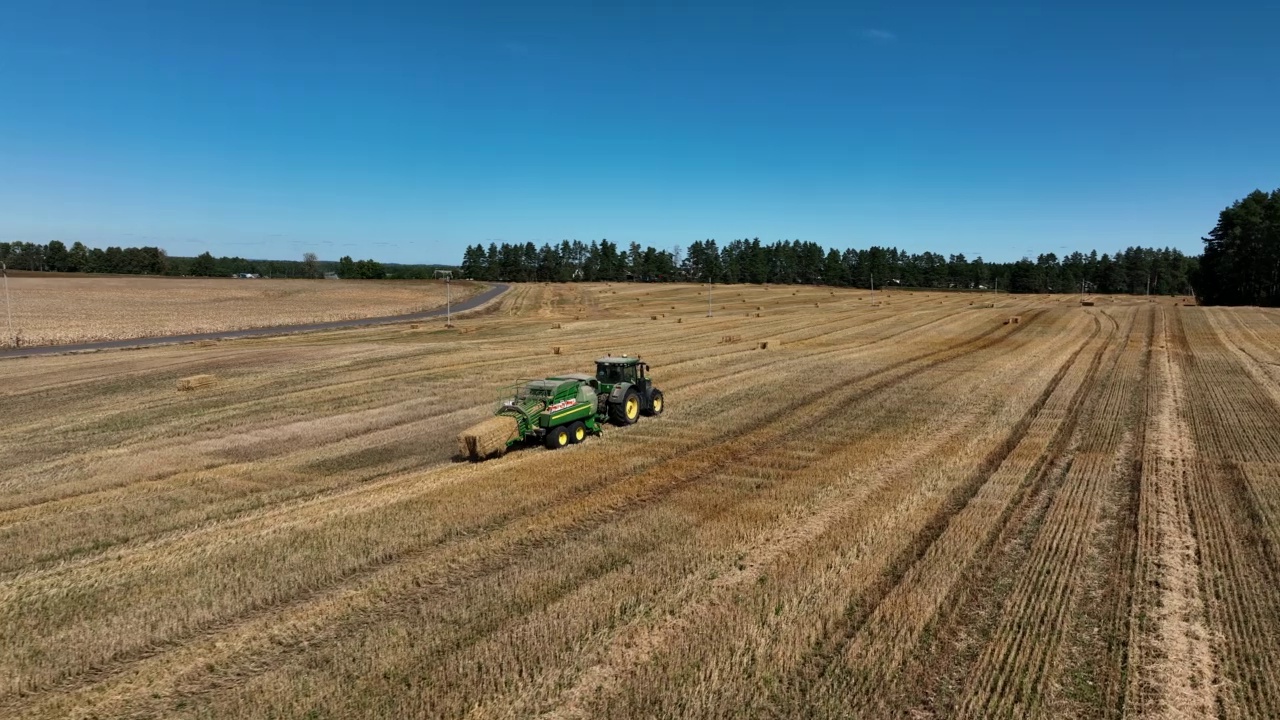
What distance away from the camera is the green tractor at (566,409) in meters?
15.4

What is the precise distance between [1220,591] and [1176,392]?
18282 mm

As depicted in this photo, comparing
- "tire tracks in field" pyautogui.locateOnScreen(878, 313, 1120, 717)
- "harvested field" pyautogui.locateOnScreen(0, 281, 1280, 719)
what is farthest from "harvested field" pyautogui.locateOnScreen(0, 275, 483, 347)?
"tire tracks in field" pyautogui.locateOnScreen(878, 313, 1120, 717)

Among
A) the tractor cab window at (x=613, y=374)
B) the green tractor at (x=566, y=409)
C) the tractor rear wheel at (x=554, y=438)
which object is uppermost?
the tractor cab window at (x=613, y=374)

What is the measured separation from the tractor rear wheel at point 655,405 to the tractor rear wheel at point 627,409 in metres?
0.45

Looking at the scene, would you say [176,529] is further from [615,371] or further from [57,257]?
[57,257]

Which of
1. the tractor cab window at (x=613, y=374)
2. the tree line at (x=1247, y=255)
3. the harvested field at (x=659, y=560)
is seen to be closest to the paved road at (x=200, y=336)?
the harvested field at (x=659, y=560)

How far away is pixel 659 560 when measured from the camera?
33.1ft

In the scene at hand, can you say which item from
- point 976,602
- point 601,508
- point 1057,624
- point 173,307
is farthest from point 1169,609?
point 173,307

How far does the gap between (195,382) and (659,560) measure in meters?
23.5

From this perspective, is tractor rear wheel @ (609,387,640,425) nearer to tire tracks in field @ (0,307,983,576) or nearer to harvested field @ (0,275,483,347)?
tire tracks in field @ (0,307,983,576)

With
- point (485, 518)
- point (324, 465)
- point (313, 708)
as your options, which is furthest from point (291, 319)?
point (313, 708)

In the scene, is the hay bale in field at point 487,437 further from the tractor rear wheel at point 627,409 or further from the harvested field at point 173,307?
the harvested field at point 173,307

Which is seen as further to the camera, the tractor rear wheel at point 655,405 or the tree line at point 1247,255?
the tree line at point 1247,255

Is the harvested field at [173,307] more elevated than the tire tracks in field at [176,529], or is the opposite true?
A: the harvested field at [173,307]
